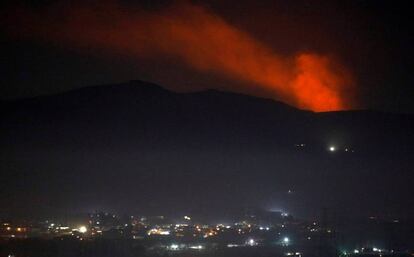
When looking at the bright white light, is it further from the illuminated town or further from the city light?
the city light

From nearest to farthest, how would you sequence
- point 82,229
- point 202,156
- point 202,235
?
point 202,235 < point 82,229 < point 202,156

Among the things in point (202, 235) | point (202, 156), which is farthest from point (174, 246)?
point (202, 156)

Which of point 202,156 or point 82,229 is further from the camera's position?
point 202,156

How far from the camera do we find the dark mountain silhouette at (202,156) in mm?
19500

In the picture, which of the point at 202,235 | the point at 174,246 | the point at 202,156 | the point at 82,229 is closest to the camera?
the point at 174,246

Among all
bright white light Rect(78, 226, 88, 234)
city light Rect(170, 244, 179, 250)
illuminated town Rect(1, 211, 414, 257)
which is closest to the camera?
illuminated town Rect(1, 211, 414, 257)

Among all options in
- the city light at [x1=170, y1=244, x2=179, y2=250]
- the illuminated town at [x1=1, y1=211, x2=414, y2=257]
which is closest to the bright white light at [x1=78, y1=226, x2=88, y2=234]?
the illuminated town at [x1=1, y1=211, x2=414, y2=257]

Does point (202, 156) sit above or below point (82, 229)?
above

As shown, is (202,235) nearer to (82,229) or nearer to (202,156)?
(82,229)

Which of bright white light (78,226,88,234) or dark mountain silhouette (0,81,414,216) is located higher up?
dark mountain silhouette (0,81,414,216)

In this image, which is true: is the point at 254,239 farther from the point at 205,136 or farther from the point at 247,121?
the point at 247,121

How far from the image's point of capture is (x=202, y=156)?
85.0ft

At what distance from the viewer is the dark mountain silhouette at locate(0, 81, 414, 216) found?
19.5 metres

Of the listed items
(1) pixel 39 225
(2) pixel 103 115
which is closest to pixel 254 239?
(1) pixel 39 225
